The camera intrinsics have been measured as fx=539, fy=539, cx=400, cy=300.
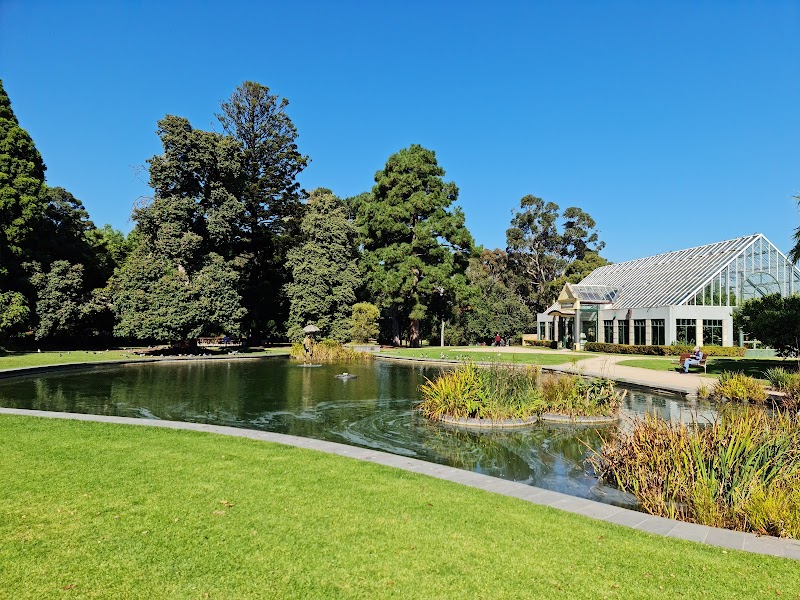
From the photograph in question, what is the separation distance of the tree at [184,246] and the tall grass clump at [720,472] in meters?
27.5

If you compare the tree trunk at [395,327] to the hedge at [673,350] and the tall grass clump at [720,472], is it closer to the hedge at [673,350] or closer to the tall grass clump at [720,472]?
the hedge at [673,350]

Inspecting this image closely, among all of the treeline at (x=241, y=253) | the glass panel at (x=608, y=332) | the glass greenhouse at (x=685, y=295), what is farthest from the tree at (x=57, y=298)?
the glass panel at (x=608, y=332)

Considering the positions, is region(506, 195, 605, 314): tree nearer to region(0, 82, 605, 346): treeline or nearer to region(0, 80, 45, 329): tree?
region(0, 82, 605, 346): treeline

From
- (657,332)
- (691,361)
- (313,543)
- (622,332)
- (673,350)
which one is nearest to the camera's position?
(313,543)

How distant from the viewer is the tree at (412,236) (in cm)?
3906

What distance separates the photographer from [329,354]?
29.7 m

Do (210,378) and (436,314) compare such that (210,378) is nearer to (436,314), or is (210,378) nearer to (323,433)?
(323,433)

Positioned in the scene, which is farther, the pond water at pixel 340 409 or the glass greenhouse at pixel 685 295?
the glass greenhouse at pixel 685 295

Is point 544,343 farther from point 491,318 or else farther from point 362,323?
point 362,323

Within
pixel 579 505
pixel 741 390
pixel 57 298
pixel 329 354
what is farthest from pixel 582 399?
pixel 57 298

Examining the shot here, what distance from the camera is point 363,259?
41625 millimetres

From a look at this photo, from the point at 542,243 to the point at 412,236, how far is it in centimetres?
2385

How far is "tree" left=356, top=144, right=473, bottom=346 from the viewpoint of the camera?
39.1 metres

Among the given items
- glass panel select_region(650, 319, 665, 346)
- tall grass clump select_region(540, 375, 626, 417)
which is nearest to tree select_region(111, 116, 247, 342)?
tall grass clump select_region(540, 375, 626, 417)
